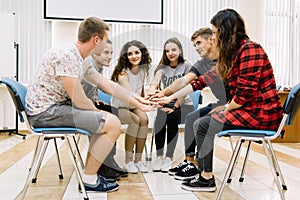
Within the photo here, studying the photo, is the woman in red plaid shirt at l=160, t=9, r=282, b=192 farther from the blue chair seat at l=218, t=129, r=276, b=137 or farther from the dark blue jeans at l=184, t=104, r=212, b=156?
the dark blue jeans at l=184, t=104, r=212, b=156

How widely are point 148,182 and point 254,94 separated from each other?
0.98m

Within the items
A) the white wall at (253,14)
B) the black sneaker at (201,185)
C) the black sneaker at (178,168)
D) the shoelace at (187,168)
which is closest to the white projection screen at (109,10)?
the white wall at (253,14)

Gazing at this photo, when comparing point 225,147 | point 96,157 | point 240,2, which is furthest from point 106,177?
point 240,2

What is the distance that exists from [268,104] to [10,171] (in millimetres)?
2026

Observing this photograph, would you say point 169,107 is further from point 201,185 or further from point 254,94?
point 254,94

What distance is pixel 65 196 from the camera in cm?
212

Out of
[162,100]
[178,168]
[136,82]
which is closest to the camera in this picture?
[136,82]

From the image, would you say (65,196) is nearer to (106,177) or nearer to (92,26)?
(106,177)

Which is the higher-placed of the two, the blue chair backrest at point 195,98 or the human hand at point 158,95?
the human hand at point 158,95

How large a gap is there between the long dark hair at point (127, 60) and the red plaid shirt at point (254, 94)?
66 centimetres

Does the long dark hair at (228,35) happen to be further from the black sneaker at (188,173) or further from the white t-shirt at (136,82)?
the black sneaker at (188,173)

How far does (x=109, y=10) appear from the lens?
4895mm

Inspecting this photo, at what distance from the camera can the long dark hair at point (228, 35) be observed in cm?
208

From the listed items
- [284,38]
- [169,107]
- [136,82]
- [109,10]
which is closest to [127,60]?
[136,82]
